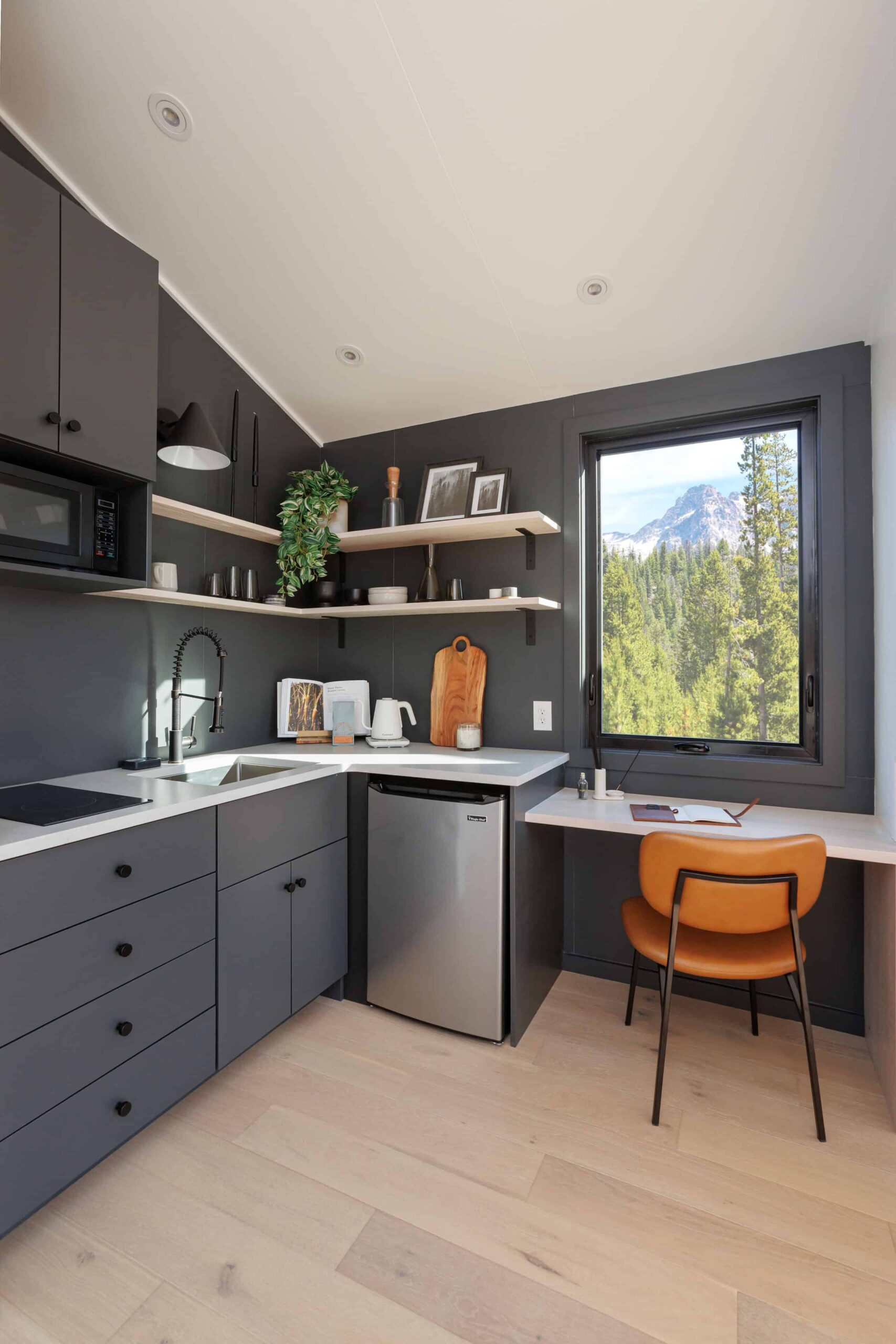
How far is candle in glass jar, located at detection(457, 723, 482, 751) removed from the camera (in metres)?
2.54

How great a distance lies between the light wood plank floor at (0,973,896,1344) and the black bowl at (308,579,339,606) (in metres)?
1.72

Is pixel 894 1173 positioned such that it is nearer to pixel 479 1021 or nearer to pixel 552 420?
pixel 479 1021

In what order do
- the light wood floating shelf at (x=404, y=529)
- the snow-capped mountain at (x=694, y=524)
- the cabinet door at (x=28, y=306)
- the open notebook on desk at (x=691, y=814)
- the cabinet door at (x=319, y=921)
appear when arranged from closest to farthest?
the cabinet door at (x=28, y=306) < the open notebook on desk at (x=691, y=814) < the cabinet door at (x=319, y=921) < the light wood floating shelf at (x=404, y=529) < the snow-capped mountain at (x=694, y=524)

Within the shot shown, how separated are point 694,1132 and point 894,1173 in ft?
1.50

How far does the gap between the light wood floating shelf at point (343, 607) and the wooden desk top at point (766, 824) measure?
749 millimetres

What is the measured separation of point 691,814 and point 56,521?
2065 millimetres

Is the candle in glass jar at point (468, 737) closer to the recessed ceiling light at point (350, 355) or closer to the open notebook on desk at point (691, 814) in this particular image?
the open notebook on desk at point (691, 814)

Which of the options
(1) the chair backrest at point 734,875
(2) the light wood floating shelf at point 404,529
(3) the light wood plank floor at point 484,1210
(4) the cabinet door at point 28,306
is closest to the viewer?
(3) the light wood plank floor at point 484,1210

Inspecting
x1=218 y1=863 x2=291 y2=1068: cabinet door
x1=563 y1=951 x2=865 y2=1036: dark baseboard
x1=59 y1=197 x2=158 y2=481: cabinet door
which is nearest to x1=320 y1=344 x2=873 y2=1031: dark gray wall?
x1=563 y1=951 x2=865 y2=1036: dark baseboard

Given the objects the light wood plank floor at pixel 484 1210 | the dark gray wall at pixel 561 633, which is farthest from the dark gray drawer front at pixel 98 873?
the dark gray wall at pixel 561 633

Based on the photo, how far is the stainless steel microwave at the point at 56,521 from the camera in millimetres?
1601

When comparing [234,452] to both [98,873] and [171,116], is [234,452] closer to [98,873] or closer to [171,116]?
[171,116]

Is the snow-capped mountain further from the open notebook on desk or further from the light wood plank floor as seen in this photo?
the light wood plank floor

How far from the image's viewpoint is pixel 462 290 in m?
2.17
